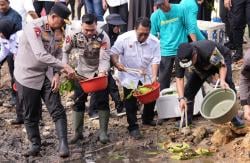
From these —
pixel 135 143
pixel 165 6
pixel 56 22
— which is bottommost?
pixel 135 143

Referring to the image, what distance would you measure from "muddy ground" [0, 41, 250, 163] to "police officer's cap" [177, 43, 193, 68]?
112 cm

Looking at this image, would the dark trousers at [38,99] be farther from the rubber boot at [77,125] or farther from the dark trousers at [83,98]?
the rubber boot at [77,125]

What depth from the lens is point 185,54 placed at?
7.55 m

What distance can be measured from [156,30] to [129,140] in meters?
2.01

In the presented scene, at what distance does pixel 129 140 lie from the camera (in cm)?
855

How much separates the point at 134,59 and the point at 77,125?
1.22 metres

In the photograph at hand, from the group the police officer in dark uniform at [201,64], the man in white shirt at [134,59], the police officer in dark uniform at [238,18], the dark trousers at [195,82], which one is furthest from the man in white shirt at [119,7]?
the police officer in dark uniform at [201,64]

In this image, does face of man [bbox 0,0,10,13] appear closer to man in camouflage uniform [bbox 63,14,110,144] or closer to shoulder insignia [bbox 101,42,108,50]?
man in camouflage uniform [bbox 63,14,110,144]

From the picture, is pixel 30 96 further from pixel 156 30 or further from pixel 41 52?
pixel 156 30

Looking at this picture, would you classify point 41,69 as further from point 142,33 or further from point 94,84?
point 142,33

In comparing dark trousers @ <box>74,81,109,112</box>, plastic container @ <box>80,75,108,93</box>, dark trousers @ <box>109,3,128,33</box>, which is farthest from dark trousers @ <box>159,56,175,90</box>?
dark trousers @ <box>109,3,128,33</box>

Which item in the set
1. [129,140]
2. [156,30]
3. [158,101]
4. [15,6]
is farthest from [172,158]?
[15,6]

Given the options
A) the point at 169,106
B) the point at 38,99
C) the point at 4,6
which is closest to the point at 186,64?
the point at 169,106

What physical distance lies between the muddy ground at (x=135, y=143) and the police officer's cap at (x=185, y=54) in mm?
1120
